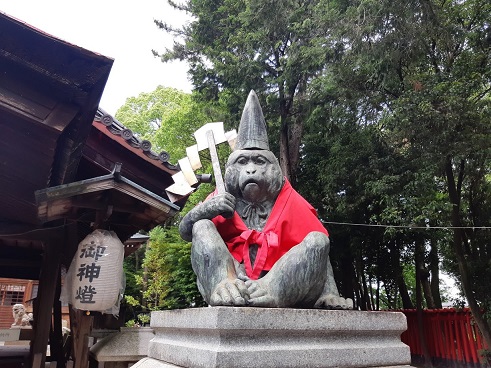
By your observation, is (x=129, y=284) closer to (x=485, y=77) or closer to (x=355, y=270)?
(x=355, y=270)

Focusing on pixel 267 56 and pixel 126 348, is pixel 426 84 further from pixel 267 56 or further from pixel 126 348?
pixel 126 348

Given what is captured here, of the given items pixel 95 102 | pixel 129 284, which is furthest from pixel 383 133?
pixel 129 284

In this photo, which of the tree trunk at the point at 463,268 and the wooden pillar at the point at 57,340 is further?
the tree trunk at the point at 463,268

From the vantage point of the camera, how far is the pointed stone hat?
3098 mm

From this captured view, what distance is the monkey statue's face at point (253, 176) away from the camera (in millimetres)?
2914

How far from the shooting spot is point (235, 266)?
265 centimetres

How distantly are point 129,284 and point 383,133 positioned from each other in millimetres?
12328

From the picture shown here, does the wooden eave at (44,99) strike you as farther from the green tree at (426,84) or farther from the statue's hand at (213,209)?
the green tree at (426,84)

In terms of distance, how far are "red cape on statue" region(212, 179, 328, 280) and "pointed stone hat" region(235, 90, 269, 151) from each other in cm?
48

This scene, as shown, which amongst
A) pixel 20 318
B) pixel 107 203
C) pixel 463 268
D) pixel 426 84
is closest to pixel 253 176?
pixel 107 203

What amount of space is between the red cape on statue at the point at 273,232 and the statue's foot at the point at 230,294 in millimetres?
343

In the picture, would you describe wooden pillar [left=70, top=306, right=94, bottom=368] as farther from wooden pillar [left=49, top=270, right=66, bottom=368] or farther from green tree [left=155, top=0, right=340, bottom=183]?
green tree [left=155, top=0, right=340, bottom=183]

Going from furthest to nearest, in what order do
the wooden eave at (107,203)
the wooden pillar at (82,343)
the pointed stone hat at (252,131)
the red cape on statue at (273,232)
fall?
the wooden pillar at (82,343)
the wooden eave at (107,203)
the pointed stone hat at (252,131)
the red cape on statue at (273,232)

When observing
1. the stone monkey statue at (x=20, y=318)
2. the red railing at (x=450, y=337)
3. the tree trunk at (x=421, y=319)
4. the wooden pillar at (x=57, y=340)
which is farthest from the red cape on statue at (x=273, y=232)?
the stone monkey statue at (x=20, y=318)
